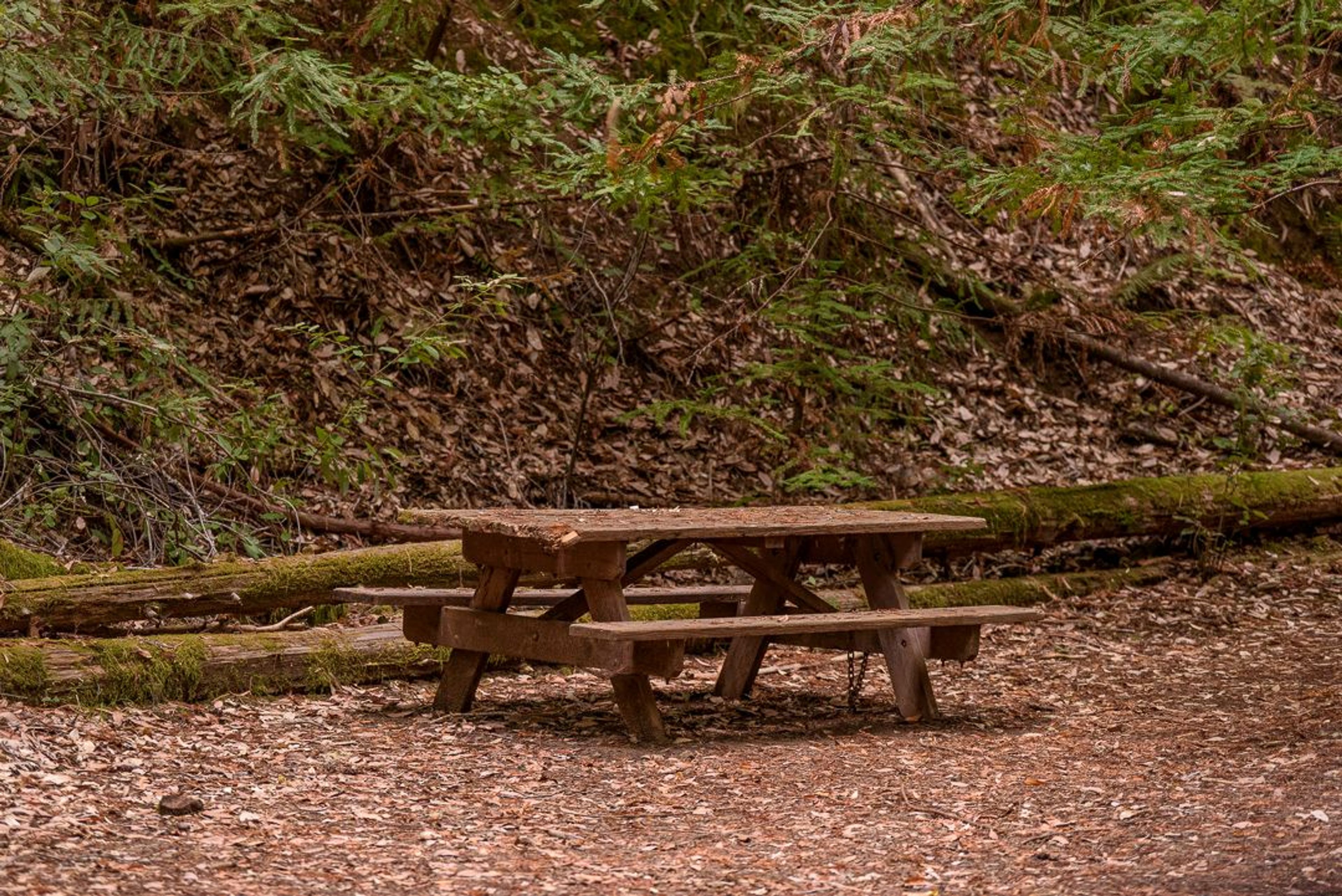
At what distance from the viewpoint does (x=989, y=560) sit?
32.5ft

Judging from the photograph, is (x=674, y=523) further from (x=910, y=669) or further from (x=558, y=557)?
(x=910, y=669)

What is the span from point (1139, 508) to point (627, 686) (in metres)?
4.80

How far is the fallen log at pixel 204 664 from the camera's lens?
233 inches

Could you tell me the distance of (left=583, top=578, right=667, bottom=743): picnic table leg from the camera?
602cm

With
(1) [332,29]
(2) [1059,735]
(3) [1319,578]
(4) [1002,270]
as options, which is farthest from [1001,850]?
(4) [1002,270]

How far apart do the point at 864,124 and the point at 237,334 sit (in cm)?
421

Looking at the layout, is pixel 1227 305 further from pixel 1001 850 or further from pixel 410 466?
pixel 1001 850

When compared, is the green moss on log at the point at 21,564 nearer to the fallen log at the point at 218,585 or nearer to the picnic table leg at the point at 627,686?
the fallen log at the point at 218,585

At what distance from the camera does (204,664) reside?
6344 mm

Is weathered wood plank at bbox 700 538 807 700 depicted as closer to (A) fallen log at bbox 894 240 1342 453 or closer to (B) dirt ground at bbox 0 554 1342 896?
(B) dirt ground at bbox 0 554 1342 896

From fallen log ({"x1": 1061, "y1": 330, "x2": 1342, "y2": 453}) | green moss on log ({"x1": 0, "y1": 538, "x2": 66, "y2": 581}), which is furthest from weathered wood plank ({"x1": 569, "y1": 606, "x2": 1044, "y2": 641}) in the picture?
fallen log ({"x1": 1061, "y1": 330, "x2": 1342, "y2": 453})

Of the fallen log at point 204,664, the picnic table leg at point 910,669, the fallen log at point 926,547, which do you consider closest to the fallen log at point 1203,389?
the fallen log at point 926,547

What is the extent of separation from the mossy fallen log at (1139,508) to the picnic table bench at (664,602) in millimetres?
1827

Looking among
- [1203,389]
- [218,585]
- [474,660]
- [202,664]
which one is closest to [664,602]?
[474,660]
